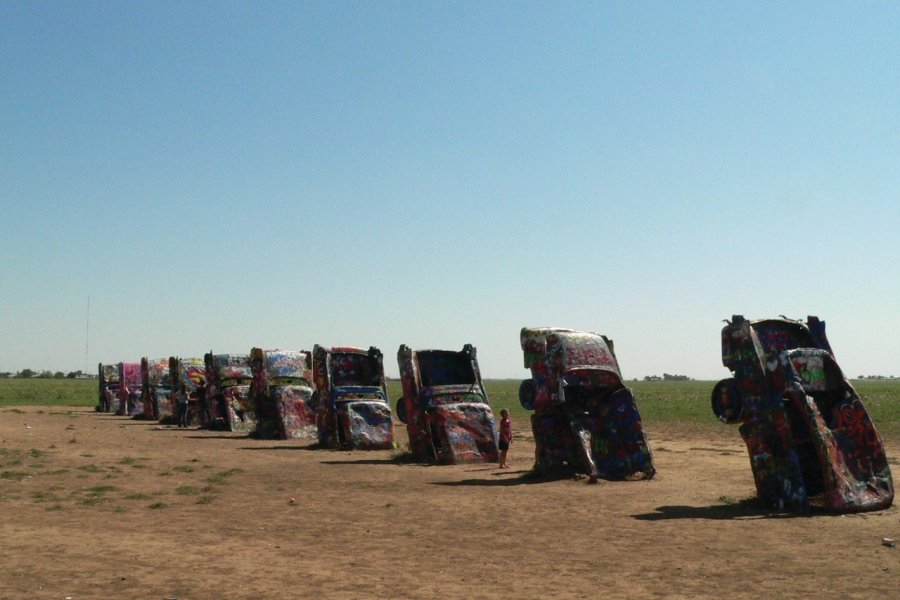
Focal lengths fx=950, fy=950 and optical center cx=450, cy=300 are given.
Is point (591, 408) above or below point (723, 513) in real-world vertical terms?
above

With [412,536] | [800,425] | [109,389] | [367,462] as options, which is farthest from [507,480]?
[109,389]

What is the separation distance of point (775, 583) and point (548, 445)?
8.73 meters

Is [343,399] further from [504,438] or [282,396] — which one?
[504,438]

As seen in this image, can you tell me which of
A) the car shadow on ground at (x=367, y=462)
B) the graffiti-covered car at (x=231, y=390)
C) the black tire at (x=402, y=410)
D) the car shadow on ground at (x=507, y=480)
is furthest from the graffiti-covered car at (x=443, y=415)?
the graffiti-covered car at (x=231, y=390)

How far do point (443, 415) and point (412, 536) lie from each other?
8.91 m

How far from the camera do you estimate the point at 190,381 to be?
34.6m

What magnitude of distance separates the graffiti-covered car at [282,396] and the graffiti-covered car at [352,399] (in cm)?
284

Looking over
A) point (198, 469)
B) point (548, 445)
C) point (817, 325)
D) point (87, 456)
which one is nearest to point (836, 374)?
point (817, 325)

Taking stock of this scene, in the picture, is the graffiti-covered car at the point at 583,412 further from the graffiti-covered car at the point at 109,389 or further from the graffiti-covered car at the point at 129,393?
the graffiti-covered car at the point at 109,389

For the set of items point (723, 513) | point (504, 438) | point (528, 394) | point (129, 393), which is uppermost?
point (129, 393)

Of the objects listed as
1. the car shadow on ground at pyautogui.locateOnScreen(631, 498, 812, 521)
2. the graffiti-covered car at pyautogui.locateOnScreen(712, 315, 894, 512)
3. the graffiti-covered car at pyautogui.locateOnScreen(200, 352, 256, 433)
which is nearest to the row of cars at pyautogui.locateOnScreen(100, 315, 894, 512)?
the graffiti-covered car at pyautogui.locateOnScreen(712, 315, 894, 512)

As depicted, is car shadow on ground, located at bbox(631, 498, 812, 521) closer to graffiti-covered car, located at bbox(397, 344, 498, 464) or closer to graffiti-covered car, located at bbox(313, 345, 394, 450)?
graffiti-covered car, located at bbox(397, 344, 498, 464)

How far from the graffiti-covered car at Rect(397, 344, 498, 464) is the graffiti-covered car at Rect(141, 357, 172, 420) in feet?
64.3

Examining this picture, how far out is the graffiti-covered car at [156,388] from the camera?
3734cm
